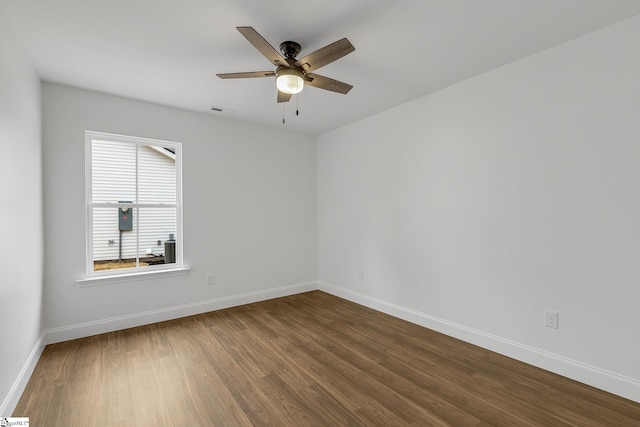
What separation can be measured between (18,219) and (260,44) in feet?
7.23

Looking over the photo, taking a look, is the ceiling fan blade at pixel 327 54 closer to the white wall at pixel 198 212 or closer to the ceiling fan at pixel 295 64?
the ceiling fan at pixel 295 64

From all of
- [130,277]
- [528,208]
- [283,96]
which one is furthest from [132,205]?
[528,208]

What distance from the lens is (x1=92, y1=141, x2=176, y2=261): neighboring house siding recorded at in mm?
3283

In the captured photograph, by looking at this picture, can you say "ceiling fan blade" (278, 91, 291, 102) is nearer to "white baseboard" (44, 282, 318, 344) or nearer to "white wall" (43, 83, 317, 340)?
"white wall" (43, 83, 317, 340)

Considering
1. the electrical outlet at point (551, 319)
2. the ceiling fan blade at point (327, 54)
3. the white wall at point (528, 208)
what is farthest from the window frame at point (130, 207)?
the electrical outlet at point (551, 319)

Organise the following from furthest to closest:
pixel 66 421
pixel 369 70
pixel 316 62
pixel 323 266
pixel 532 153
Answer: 1. pixel 323 266
2. pixel 369 70
3. pixel 532 153
4. pixel 316 62
5. pixel 66 421

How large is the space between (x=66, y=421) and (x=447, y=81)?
163 inches

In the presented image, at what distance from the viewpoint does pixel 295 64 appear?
2.15 metres

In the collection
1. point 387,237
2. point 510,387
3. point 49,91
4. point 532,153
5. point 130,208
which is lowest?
point 510,387

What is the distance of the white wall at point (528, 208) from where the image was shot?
2.09 m

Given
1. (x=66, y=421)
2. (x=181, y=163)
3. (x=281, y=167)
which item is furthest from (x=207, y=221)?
(x=66, y=421)

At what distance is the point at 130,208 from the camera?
3.45 metres

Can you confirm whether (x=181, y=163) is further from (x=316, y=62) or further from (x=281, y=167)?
(x=316, y=62)

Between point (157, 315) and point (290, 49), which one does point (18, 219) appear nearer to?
point (157, 315)
